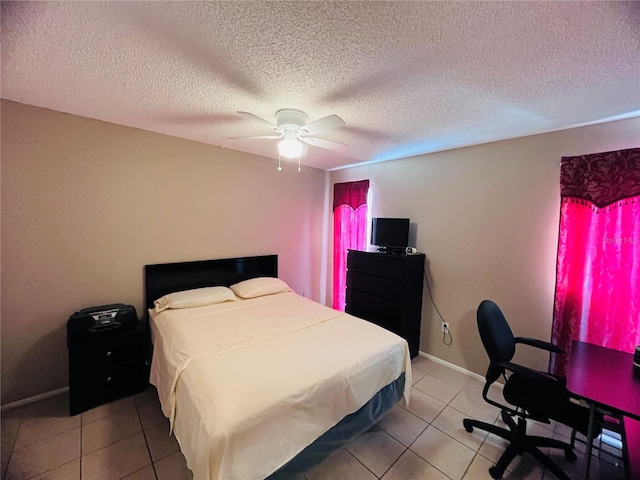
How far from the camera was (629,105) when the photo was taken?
5.38 feet

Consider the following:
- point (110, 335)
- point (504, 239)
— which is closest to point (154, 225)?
point (110, 335)

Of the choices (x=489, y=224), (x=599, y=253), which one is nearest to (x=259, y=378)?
(x=489, y=224)

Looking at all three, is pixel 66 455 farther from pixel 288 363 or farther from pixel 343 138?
pixel 343 138

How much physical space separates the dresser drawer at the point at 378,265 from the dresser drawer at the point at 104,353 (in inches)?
90.2

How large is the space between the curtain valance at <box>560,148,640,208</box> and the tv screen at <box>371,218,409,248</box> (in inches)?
53.4

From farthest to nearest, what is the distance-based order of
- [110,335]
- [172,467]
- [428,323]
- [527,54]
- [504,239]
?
[428,323] < [504,239] < [110,335] < [172,467] < [527,54]

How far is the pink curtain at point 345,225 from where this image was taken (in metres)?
3.53

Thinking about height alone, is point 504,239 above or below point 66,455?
above

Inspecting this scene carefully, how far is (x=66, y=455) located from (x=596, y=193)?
407cm

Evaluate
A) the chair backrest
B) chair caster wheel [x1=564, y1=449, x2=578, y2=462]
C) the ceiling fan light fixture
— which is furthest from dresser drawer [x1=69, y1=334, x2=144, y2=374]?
chair caster wheel [x1=564, y1=449, x2=578, y2=462]

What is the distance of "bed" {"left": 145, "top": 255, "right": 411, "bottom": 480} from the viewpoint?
1.16 meters

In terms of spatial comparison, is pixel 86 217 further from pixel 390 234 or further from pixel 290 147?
pixel 390 234

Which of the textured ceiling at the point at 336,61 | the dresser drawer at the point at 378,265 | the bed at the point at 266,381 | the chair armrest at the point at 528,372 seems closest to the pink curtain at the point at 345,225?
the dresser drawer at the point at 378,265

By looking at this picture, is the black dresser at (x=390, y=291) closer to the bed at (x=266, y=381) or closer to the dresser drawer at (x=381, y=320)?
the dresser drawer at (x=381, y=320)
